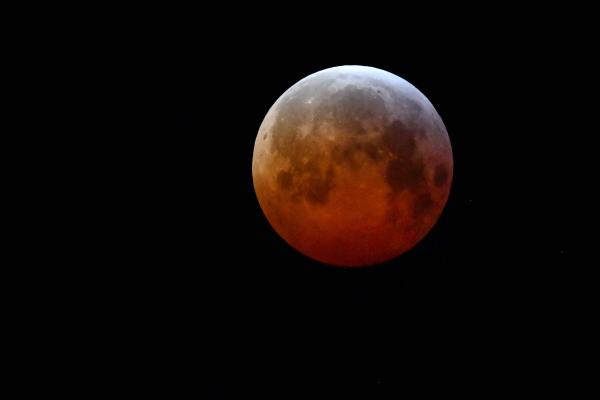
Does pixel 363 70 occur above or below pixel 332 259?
above

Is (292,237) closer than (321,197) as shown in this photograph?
No

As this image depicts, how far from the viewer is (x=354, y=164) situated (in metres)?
3.63

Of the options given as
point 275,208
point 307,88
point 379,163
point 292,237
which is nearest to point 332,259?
point 292,237

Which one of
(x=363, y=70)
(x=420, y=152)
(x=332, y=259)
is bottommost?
(x=332, y=259)

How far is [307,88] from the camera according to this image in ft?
13.0

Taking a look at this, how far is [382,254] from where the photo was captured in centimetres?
407

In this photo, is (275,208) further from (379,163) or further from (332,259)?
(379,163)

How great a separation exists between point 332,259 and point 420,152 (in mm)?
1180

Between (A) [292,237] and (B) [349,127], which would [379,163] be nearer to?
(B) [349,127]

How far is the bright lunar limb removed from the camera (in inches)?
144

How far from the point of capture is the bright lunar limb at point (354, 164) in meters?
3.66

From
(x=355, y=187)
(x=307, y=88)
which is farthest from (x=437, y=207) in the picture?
(x=307, y=88)

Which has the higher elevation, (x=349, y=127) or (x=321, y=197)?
(x=349, y=127)

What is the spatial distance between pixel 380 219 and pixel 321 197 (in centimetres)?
50
